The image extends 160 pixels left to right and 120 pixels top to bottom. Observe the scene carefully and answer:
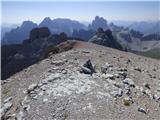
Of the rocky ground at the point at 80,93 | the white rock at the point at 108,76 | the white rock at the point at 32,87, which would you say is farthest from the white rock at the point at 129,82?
the white rock at the point at 32,87

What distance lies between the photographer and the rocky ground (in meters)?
24.4

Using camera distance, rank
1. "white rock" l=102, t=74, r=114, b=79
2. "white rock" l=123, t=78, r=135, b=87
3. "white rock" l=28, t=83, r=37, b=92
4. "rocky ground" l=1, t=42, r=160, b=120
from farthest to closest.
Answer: "white rock" l=123, t=78, r=135, b=87
"white rock" l=102, t=74, r=114, b=79
"white rock" l=28, t=83, r=37, b=92
"rocky ground" l=1, t=42, r=160, b=120

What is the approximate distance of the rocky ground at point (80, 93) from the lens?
2436 centimetres

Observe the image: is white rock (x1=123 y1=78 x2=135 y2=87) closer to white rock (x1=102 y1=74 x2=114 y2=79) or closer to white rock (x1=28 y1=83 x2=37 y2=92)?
white rock (x1=102 y1=74 x2=114 y2=79)

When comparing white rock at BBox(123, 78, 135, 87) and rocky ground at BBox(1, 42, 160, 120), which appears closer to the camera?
rocky ground at BBox(1, 42, 160, 120)

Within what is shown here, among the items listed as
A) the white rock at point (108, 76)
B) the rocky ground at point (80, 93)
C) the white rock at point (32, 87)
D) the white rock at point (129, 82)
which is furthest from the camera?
the white rock at point (129, 82)

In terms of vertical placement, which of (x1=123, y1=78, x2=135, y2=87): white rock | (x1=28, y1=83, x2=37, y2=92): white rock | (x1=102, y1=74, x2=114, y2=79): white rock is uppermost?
(x1=102, y1=74, x2=114, y2=79): white rock

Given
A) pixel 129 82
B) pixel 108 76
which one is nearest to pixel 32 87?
pixel 108 76

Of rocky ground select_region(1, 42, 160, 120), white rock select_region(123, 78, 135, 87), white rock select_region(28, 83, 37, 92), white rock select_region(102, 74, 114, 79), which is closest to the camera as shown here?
rocky ground select_region(1, 42, 160, 120)

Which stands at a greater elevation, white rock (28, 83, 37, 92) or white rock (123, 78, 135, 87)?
white rock (28, 83, 37, 92)

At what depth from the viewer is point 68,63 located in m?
33.5

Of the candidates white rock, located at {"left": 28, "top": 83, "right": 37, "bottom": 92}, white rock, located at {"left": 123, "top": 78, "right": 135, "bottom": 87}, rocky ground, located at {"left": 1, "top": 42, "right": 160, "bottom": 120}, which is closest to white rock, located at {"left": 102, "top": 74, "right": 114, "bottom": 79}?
rocky ground, located at {"left": 1, "top": 42, "right": 160, "bottom": 120}

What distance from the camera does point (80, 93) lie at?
2644cm

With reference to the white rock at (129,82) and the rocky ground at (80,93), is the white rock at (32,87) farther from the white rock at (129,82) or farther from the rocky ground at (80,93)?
the white rock at (129,82)
